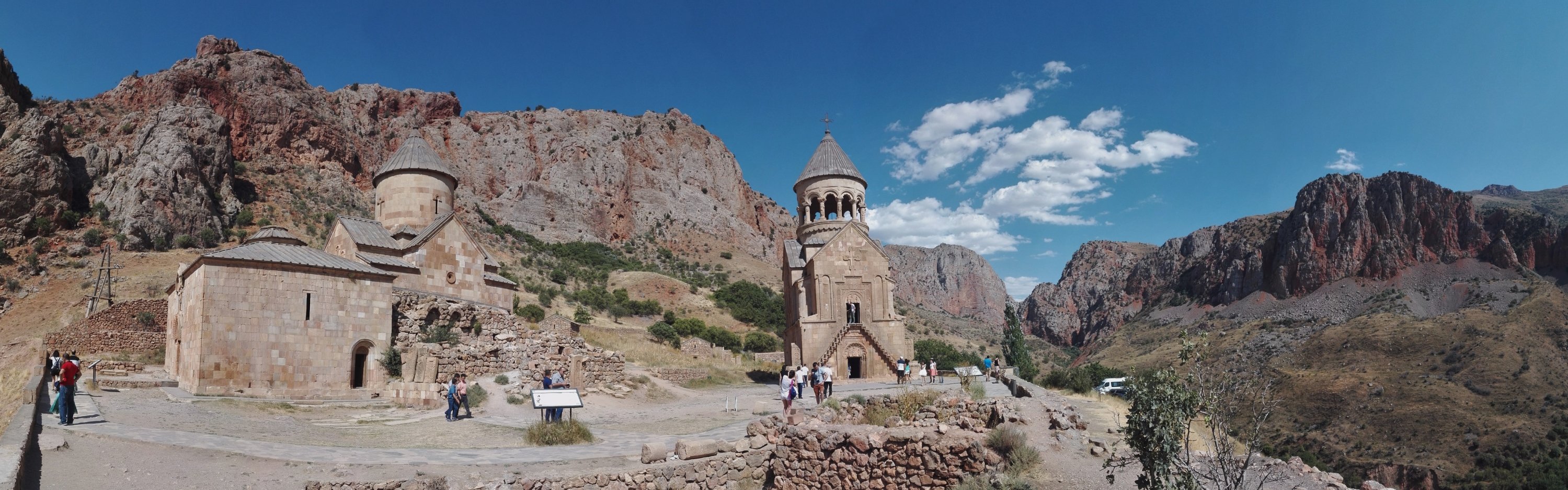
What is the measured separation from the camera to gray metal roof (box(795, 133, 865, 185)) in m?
28.8

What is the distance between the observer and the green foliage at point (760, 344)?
45594 millimetres

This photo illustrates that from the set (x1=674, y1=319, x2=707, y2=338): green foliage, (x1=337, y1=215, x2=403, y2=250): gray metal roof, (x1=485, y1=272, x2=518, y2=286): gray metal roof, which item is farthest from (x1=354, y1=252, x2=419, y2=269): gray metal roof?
(x1=674, y1=319, x2=707, y2=338): green foliage

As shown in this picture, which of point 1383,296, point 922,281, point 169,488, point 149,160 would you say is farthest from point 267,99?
point 922,281

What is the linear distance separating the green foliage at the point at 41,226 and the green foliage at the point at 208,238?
17.7 feet

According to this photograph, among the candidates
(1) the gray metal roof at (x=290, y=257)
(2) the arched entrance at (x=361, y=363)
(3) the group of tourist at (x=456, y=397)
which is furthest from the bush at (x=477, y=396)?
(1) the gray metal roof at (x=290, y=257)

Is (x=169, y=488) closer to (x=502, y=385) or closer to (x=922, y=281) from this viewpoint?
(x=502, y=385)

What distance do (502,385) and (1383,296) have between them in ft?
238

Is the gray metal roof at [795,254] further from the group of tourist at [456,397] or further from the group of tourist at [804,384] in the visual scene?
the group of tourist at [456,397]

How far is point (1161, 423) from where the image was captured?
646cm

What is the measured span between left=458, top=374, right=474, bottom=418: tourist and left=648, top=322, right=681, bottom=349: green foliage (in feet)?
79.2

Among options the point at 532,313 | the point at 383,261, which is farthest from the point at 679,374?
the point at 532,313

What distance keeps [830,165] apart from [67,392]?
2230 centimetres

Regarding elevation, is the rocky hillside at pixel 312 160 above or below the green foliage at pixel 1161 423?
above

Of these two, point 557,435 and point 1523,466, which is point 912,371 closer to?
point 557,435
